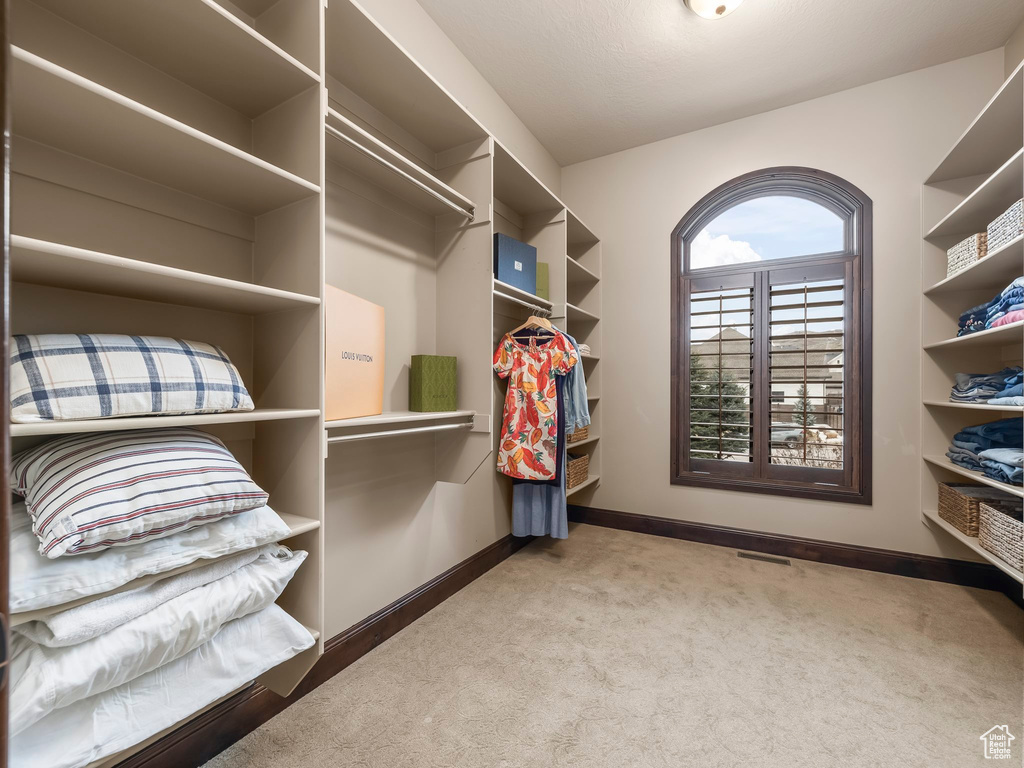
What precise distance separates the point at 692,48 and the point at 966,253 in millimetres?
1772

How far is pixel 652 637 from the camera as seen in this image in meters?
1.98

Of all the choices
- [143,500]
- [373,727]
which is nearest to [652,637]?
[373,727]

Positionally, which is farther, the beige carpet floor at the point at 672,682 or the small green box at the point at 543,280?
the small green box at the point at 543,280

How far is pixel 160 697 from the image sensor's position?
100cm

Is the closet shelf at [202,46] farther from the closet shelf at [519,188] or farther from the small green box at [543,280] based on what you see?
the small green box at [543,280]

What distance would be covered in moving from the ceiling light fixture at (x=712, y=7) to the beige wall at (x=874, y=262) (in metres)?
1.15

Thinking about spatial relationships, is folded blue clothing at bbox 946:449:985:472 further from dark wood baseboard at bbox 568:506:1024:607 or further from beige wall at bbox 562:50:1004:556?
dark wood baseboard at bbox 568:506:1024:607

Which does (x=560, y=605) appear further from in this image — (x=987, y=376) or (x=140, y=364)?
(x=987, y=376)

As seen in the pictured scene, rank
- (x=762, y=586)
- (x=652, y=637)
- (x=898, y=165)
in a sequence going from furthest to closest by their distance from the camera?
(x=898, y=165)
(x=762, y=586)
(x=652, y=637)

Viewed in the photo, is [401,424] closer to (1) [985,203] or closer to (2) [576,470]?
(2) [576,470]

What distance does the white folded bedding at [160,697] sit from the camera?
84 centimetres

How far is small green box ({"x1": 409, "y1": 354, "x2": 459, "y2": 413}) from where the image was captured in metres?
1.99

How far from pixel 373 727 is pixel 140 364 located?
1296 mm

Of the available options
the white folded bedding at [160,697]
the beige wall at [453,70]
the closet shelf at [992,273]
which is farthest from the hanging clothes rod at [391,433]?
the closet shelf at [992,273]
